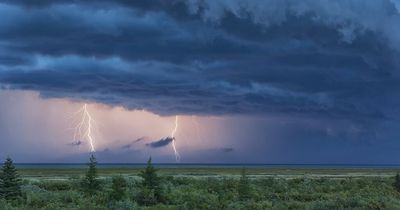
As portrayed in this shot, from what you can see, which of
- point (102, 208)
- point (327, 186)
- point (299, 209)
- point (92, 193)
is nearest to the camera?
point (102, 208)

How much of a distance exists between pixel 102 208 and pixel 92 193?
9966 mm

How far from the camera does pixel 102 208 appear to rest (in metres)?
40.0

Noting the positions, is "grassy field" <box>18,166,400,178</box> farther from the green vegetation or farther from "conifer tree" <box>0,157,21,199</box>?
"conifer tree" <box>0,157,21,199</box>

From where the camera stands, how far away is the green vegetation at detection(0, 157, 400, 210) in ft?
144

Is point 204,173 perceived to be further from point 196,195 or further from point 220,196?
point 196,195

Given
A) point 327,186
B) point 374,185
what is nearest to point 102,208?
point 327,186

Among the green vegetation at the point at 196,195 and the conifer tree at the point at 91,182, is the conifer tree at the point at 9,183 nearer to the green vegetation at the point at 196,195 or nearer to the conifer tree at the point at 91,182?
the green vegetation at the point at 196,195

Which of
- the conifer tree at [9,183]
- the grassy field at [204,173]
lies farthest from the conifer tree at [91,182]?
the grassy field at [204,173]

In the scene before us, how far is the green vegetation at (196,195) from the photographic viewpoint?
43969 mm

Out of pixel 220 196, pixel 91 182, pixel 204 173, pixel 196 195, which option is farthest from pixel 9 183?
pixel 204 173

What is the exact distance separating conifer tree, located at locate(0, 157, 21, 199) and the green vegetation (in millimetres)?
780

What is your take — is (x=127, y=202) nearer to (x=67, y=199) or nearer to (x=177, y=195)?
(x=67, y=199)

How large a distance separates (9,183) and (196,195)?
1529 cm

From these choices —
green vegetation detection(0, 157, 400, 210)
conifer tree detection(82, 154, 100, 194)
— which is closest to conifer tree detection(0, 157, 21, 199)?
green vegetation detection(0, 157, 400, 210)
